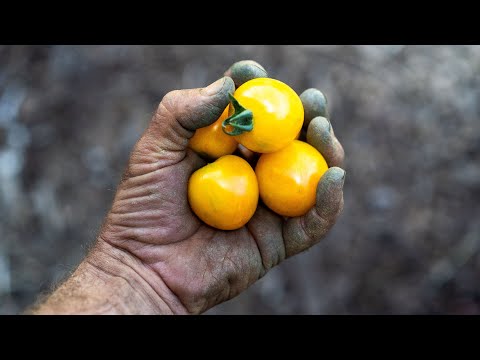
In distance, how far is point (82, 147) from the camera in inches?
177

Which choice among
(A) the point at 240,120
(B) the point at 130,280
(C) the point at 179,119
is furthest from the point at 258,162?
(B) the point at 130,280

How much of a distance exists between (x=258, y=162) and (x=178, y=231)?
1.77ft

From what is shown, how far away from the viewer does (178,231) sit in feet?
9.24

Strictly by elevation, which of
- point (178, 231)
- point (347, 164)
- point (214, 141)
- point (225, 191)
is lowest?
point (347, 164)

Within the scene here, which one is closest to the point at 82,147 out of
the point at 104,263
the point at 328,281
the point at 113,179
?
the point at 113,179

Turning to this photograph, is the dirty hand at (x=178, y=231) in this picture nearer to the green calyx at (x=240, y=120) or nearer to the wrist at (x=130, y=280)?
the wrist at (x=130, y=280)

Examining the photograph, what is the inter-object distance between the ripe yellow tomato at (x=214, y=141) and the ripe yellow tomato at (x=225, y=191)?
65 mm

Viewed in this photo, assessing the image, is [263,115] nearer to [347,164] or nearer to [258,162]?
[258,162]

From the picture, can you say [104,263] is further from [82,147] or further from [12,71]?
[12,71]

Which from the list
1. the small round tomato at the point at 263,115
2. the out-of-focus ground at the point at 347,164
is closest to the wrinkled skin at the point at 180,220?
the small round tomato at the point at 263,115

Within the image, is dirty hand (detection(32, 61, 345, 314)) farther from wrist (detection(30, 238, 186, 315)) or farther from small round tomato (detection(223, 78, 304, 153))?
small round tomato (detection(223, 78, 304, 153))

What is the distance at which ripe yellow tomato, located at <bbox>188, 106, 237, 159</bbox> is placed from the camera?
8.96 ft

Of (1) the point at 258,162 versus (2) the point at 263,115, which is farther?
(1) the point at 258,162

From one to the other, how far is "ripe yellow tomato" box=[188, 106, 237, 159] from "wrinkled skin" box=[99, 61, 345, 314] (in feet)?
0.22
